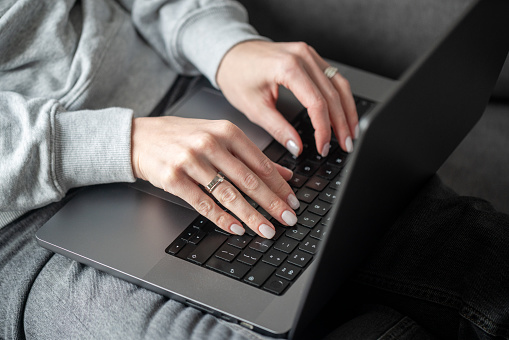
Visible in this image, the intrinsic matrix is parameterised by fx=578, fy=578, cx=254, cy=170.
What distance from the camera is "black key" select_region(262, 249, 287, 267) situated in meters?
0.74

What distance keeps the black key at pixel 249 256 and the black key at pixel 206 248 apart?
0.12ft

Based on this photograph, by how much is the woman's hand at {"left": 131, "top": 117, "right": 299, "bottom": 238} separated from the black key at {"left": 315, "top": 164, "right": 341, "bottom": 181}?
9cm

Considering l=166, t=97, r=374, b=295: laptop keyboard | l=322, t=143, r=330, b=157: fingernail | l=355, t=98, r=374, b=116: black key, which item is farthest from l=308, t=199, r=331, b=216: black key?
l=355, t=98, r=374, b=116: black key

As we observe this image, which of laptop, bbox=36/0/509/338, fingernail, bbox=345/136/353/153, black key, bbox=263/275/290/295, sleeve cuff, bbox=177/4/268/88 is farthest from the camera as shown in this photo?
sleeve cuff, bbox=177/4/268/88

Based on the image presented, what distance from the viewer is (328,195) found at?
838 mm

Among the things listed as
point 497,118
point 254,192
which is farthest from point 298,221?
point 497,118

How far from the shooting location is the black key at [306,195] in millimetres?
830

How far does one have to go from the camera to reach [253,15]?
1.33 meters

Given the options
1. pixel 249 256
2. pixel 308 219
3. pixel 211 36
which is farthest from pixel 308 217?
pixel 211 36

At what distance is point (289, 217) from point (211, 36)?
42 centimetres

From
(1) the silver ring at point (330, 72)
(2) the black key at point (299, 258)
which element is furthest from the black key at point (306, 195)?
(1) the silver ring at point (330, 72)

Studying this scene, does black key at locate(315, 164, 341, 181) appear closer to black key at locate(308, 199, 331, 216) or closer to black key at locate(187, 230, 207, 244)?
black key at locate(308, 199, 331, 216)

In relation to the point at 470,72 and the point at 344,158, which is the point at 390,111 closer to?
the point at 470,72

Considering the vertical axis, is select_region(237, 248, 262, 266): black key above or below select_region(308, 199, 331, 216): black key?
below
